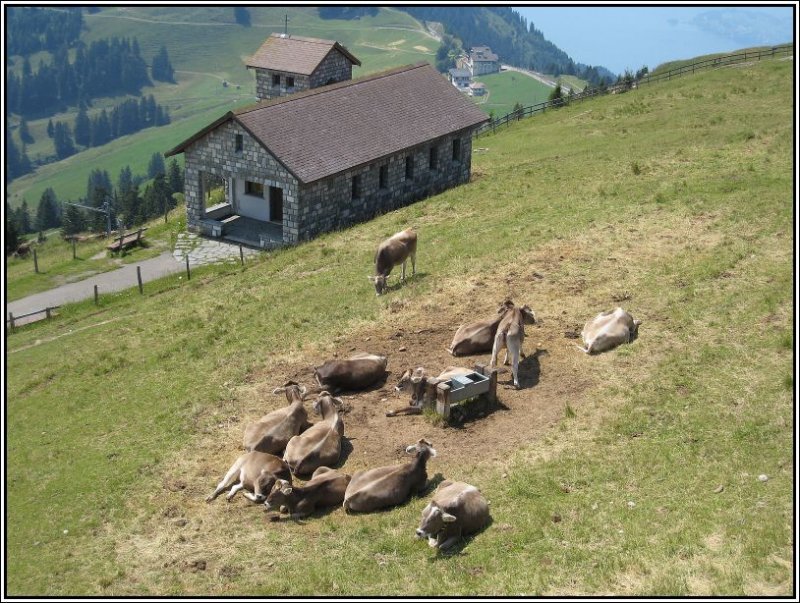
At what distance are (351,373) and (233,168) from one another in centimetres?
2355

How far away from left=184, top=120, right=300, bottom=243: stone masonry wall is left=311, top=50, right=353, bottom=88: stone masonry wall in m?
11.9

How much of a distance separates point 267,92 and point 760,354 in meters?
40.8

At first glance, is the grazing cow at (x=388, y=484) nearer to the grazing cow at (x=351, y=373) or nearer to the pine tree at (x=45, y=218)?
the grazing cow at (x=351, y=373)

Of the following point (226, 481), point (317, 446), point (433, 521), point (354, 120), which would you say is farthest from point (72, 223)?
point (433, 521)

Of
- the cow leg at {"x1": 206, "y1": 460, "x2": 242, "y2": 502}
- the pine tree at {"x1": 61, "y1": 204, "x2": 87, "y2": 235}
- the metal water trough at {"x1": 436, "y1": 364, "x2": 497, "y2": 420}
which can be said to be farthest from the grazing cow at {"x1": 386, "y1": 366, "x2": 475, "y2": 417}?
the pine tree at {"x1": 61, "y1": 204, "x2": 87, "y2": 235}

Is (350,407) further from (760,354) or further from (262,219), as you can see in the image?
(262,219)

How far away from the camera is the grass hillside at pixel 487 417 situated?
1417 cm

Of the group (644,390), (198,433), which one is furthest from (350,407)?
(644,390)

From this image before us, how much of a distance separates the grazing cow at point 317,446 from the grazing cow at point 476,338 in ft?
14.0

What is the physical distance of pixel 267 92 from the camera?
55031 mm

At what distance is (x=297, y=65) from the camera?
52875 mm

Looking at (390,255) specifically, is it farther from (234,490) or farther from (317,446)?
(234,490)

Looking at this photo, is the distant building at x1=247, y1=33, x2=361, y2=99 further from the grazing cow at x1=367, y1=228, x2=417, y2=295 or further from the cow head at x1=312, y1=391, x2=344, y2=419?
the cow head at x1=312, y1=391, x2=344, y2=419

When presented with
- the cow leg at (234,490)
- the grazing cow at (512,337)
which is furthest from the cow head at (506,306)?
the cow leg at (234,490)
